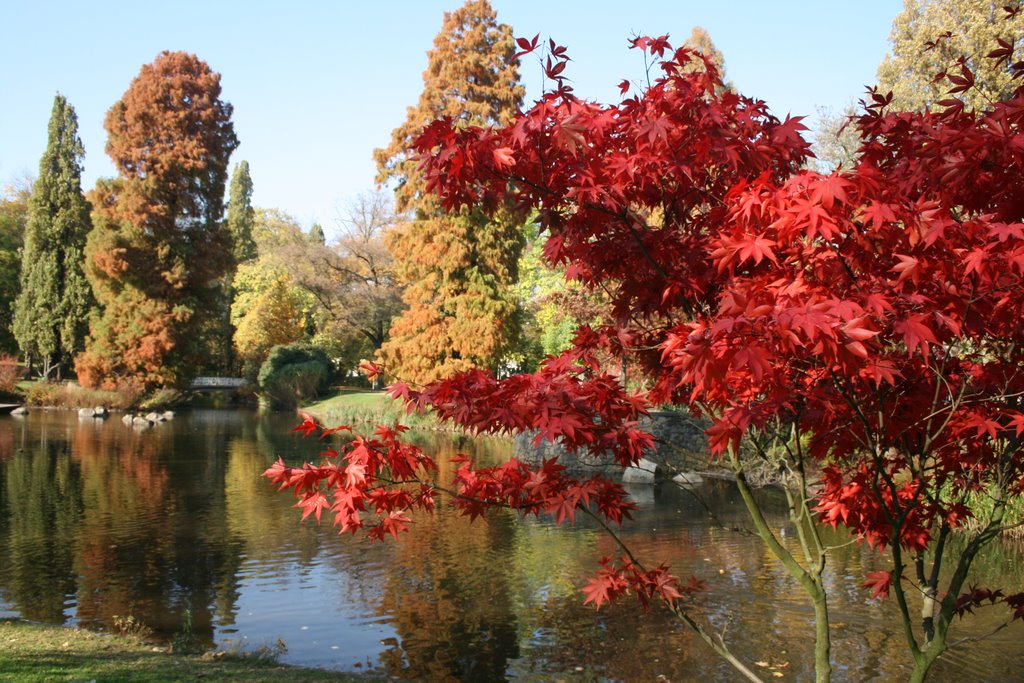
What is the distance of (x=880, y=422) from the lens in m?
3.13

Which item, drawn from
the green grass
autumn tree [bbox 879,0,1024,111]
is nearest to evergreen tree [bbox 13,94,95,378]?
the green grass

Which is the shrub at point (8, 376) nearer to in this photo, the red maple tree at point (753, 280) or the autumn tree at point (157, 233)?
the autumn tree at point (157, 233)

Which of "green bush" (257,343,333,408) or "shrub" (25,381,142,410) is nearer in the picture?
"shrub" (25,381,142,410)

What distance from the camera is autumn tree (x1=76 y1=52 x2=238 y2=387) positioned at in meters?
28.6

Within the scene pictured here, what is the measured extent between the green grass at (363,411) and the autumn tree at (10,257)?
44.6 feet

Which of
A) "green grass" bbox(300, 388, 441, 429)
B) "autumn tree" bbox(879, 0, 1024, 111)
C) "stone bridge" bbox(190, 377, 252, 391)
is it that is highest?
"autumn tree" bbox(879, 0, 1024, 111)

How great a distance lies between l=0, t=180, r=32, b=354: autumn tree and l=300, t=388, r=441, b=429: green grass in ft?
44.6

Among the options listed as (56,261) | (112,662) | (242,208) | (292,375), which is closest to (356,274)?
(292,375)

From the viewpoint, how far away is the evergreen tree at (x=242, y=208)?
47.7m

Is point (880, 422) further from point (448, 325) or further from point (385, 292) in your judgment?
point (385, 292)

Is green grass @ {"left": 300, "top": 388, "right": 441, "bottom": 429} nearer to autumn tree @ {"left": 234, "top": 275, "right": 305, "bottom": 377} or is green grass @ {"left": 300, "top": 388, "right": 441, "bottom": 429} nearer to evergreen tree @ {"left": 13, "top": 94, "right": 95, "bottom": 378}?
autumn tree @ {"left": 234, "top": 275, "right": 305, "bottom": 377}

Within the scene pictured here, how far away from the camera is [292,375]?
33.1 metres

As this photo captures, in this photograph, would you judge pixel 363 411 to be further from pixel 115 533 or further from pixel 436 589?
pixel 436 589

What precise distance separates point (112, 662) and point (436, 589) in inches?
128
